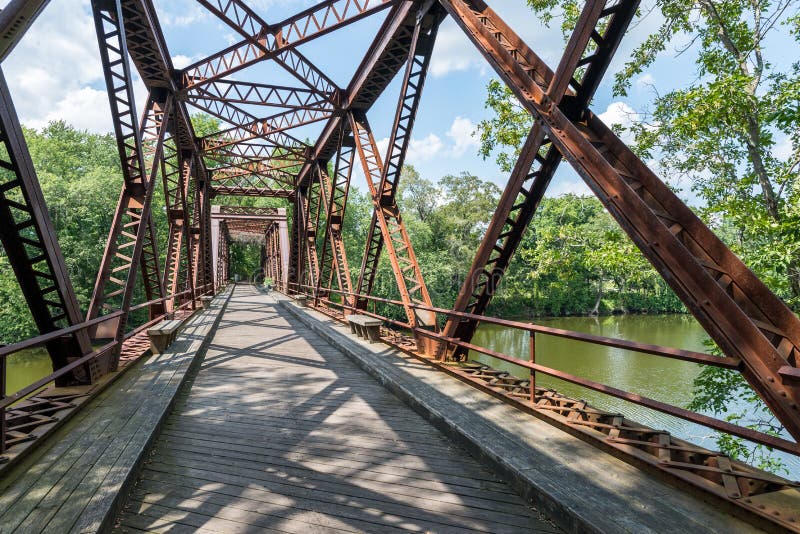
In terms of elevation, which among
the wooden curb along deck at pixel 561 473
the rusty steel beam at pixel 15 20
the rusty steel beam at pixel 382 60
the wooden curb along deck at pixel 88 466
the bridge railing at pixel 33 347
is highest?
the rusty steel beam at pixel 382 60

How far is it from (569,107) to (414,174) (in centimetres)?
4412

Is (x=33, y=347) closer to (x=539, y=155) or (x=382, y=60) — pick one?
(x=539, y=155)

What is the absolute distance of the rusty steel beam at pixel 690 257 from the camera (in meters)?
2.39

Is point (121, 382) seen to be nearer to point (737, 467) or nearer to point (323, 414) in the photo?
point (323, 414)

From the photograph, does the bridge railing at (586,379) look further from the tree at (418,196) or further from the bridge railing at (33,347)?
the tree at (418,196)

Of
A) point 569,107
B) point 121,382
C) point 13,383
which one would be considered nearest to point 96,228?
point 13,383

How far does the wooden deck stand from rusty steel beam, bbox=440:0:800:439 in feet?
5.48

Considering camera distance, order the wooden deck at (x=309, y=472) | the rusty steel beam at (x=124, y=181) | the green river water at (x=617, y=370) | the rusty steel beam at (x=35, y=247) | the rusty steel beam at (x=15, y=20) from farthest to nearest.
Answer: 1. the green river water at (x=617, y=370)
2. the rusty steel beam at (x=124, y=181)
3. the rusty steel beam at (x=35, y=247)
4. the rusty steel beam at (x=15, y=20)
5. the wooden deck at (x=309, y=472)

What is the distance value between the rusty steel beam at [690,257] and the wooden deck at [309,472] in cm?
167

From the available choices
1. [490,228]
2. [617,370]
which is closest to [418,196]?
[617,370]

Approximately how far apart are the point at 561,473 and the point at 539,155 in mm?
3454

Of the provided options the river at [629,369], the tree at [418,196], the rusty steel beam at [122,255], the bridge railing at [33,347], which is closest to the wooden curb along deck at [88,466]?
the bridge railing at [33,347]

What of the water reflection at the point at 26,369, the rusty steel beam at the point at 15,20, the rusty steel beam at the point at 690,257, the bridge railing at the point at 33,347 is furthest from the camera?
the water reflection at the point at 26,369

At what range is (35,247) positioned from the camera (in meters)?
4.18
